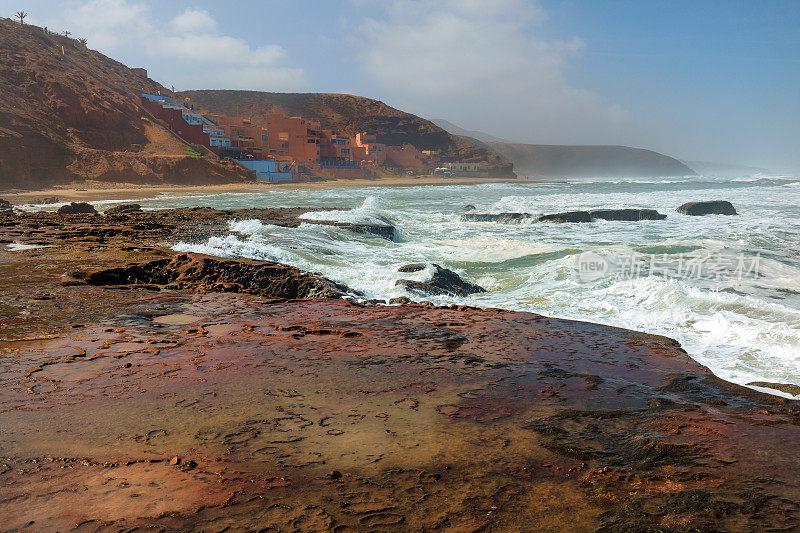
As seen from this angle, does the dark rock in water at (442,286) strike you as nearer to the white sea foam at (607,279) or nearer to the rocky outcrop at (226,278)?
the white sea foam at (607,279)

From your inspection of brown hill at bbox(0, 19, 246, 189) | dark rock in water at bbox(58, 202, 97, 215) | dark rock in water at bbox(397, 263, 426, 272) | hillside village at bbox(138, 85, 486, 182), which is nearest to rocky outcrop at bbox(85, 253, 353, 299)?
dark rock in water at bbox(397, 263, 426, 272)

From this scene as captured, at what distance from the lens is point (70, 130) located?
141ft

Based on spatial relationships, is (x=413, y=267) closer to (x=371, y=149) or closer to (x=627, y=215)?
(x=627, y=215)

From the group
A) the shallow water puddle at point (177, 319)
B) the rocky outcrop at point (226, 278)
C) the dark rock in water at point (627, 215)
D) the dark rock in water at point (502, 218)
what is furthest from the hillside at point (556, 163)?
the shallow water puddle at point (177, 319)

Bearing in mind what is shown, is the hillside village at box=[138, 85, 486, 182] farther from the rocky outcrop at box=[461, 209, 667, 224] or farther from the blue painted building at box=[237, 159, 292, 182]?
the rocky outcrop at box=[461, 209, 667, 224]

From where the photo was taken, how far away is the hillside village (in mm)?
55375

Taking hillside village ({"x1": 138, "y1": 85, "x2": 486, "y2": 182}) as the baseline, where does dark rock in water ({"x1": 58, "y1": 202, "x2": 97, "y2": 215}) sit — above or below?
below

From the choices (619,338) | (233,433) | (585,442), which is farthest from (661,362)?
(233,433)

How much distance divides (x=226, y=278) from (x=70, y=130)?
45.0 m

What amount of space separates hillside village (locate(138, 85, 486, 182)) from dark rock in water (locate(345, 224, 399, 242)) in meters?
40.5

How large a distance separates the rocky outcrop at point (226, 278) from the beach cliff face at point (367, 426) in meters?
1.20

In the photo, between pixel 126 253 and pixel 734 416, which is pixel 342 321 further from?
pixel 126 253

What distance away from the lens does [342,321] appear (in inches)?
227

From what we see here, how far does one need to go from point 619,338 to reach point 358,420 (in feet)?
11.3
